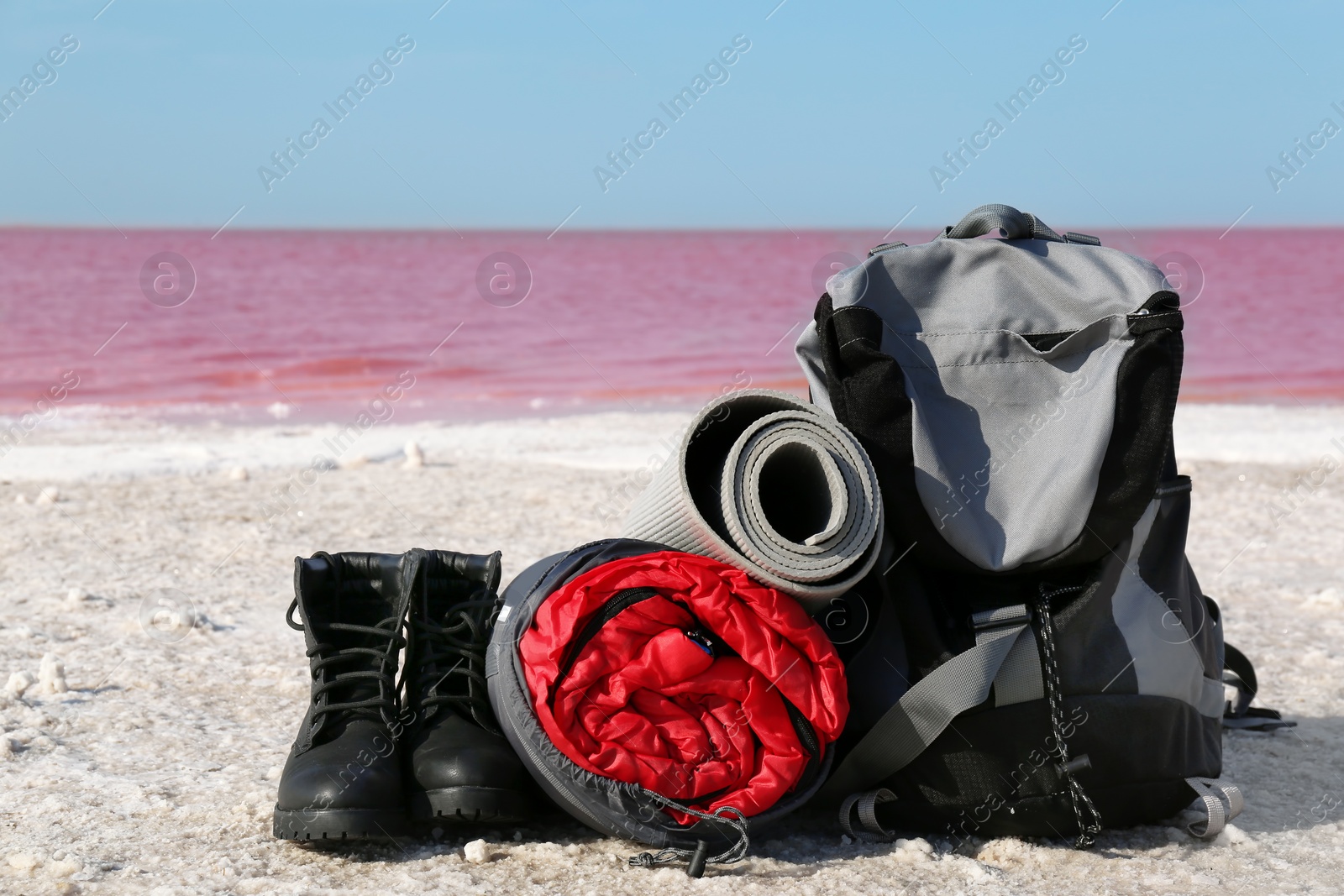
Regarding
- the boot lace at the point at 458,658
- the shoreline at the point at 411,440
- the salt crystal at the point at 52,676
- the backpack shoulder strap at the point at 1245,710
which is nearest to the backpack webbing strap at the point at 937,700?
the boot lace at the point at 458,658

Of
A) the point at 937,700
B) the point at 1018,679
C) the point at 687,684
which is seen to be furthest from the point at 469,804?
the point at 1018,679

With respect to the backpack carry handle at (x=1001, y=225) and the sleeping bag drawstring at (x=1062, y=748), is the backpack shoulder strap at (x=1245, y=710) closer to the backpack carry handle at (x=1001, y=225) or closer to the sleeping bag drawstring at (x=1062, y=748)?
the sleeping bag drawstring at (x=1062, y=748)

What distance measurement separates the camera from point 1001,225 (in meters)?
2.80

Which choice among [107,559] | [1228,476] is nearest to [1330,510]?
[1228,476]

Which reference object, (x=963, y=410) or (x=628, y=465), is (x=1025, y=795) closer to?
(x=963, y=410)

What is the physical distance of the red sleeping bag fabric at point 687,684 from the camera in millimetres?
2270

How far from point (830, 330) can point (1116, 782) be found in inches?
43.7

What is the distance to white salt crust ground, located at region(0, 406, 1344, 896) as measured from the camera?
227 cm

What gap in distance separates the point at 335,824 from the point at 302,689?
4.07 ft

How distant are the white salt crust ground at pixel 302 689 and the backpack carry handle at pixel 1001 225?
4.50 feet

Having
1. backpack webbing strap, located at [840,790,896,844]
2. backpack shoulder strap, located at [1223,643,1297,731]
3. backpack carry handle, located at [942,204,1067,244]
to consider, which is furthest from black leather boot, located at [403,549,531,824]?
backpack shoulder strap, located at [1223,643,1297,731]

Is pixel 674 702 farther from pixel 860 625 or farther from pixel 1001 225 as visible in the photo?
pixel 1001 225

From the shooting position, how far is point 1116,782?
2.44 m

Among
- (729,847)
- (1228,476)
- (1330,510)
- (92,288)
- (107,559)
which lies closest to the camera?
(729,847)
